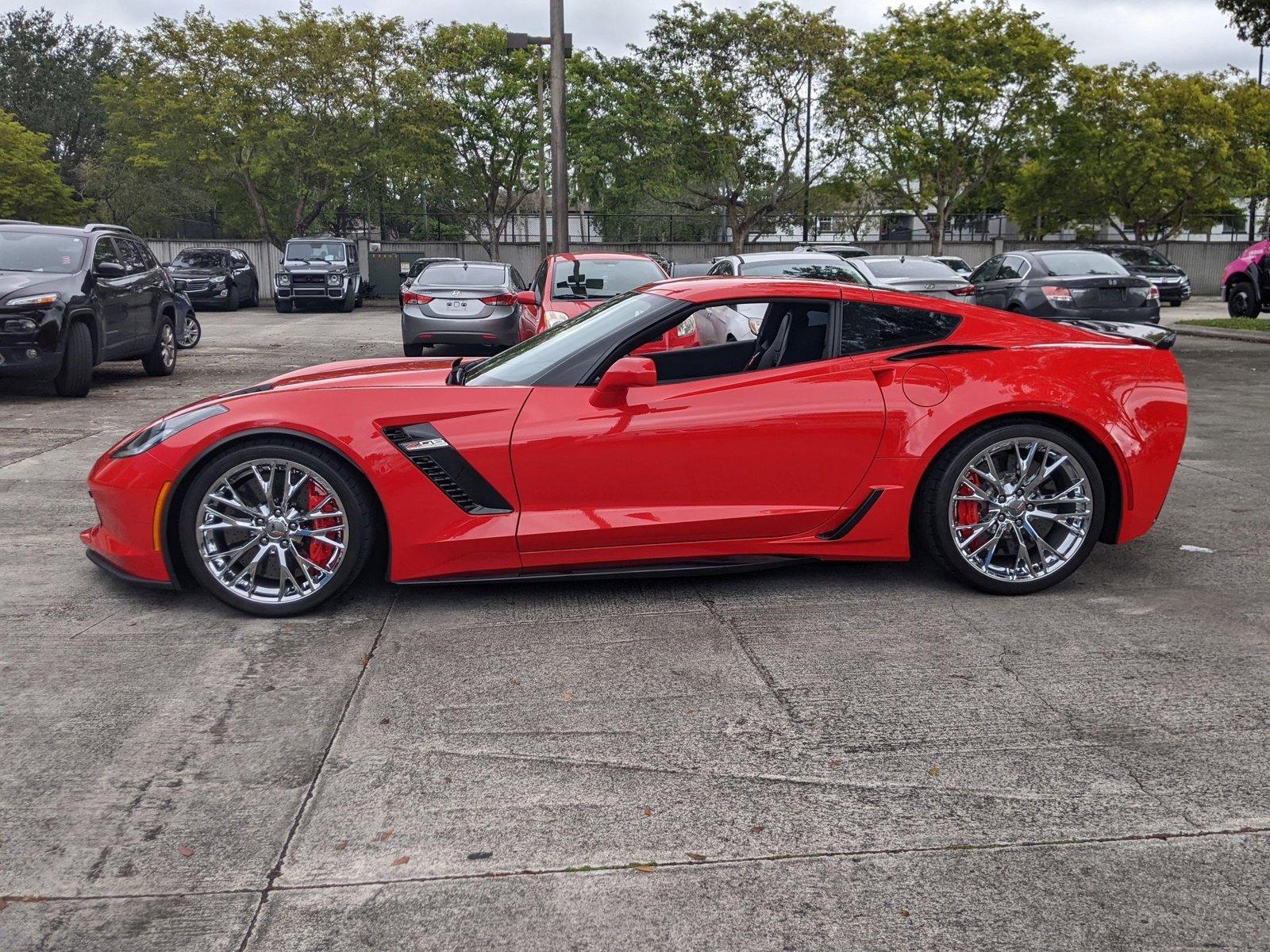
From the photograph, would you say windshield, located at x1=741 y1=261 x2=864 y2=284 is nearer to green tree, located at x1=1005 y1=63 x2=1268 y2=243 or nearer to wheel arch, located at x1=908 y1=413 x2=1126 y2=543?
wheel arch, located at x1=908 y1=413 x2=1126 y2=543

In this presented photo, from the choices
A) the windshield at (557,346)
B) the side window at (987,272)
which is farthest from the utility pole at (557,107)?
the windshield at (557,346)

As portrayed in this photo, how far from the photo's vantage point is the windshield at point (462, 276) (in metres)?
16.1

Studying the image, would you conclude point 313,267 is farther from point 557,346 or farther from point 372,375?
point 557,346

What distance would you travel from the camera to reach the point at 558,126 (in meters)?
19.5

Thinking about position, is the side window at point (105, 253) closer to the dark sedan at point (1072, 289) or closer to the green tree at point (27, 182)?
the dark sedan at point (1072, 289)

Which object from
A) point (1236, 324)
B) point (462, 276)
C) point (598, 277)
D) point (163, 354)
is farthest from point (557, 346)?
point (1236, 324)

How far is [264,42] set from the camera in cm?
3512

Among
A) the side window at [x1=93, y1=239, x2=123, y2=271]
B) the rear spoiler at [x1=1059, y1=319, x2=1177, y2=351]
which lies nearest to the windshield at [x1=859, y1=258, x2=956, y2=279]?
the side window at [x1=93, y1=239, x2=123, y2=271]

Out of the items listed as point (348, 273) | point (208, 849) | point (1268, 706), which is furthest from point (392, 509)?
point (348, 273)

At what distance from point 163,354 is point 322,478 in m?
10.3

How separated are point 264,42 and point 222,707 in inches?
1400

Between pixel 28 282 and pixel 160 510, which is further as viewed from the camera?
pixel 28 282

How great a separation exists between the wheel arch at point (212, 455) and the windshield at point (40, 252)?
27.3 ft

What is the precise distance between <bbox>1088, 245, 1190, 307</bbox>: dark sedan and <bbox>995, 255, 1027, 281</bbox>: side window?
13.2m
